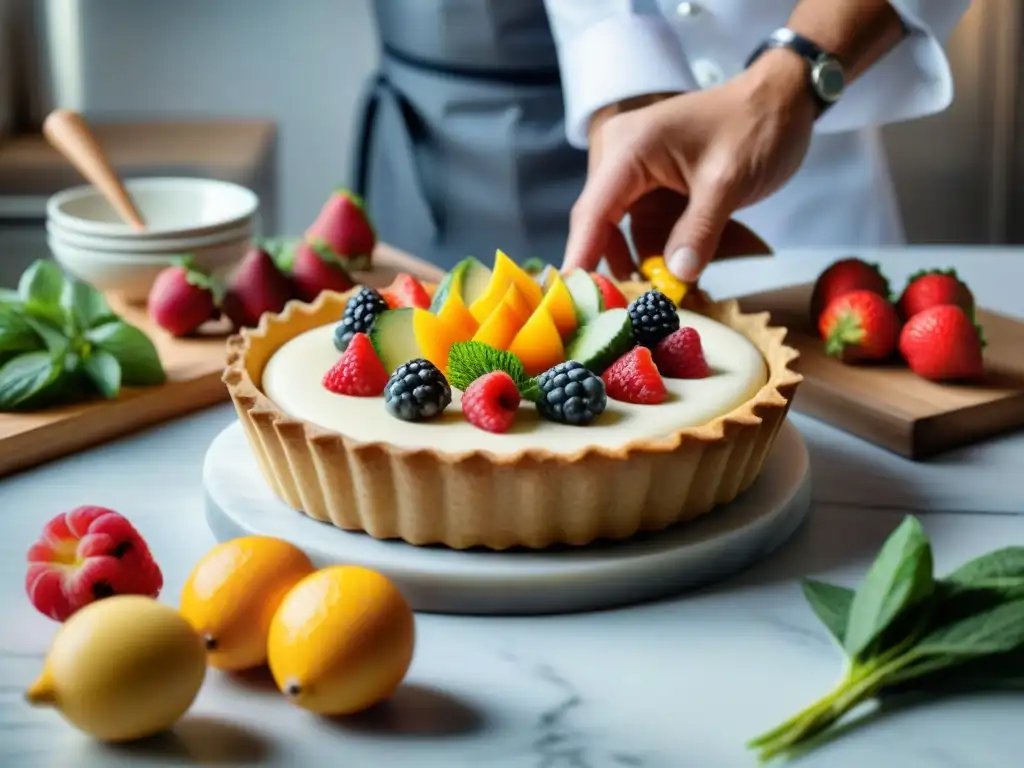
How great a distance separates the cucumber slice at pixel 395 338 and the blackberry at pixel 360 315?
1.9 inches

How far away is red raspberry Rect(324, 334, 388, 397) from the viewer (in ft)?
5.05

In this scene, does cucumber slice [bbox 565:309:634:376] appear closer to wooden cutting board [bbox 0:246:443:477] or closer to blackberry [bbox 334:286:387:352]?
blackberry [bbox 334:286:387:352]

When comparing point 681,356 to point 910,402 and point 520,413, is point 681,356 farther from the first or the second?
point 910,402

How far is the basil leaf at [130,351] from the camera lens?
6.14 feet

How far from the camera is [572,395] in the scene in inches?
56.7

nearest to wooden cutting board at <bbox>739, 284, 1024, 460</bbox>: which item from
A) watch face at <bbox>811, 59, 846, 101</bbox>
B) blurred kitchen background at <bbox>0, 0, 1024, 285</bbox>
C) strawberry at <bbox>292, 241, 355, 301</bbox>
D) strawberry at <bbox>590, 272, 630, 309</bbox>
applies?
strawberry at <bbox>590, 272, 630, 309</bbox>

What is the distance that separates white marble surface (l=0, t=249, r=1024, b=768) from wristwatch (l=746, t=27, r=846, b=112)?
2.38 feet

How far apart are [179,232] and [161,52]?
1.94 metres

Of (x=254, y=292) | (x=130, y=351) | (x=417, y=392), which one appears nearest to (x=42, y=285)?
(x=130, y=351)

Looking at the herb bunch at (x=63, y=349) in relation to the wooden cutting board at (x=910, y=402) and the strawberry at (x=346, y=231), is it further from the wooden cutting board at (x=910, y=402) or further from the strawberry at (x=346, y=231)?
the wooden cutting board at (x=910, y=402)

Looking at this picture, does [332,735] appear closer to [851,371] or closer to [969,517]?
[969,517]

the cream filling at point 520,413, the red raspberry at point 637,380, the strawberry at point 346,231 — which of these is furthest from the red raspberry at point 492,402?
the strawberry at point 346,231

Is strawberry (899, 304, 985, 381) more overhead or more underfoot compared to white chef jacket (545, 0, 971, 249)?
more underfoot

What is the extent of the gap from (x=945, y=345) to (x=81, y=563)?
1.16 metres
